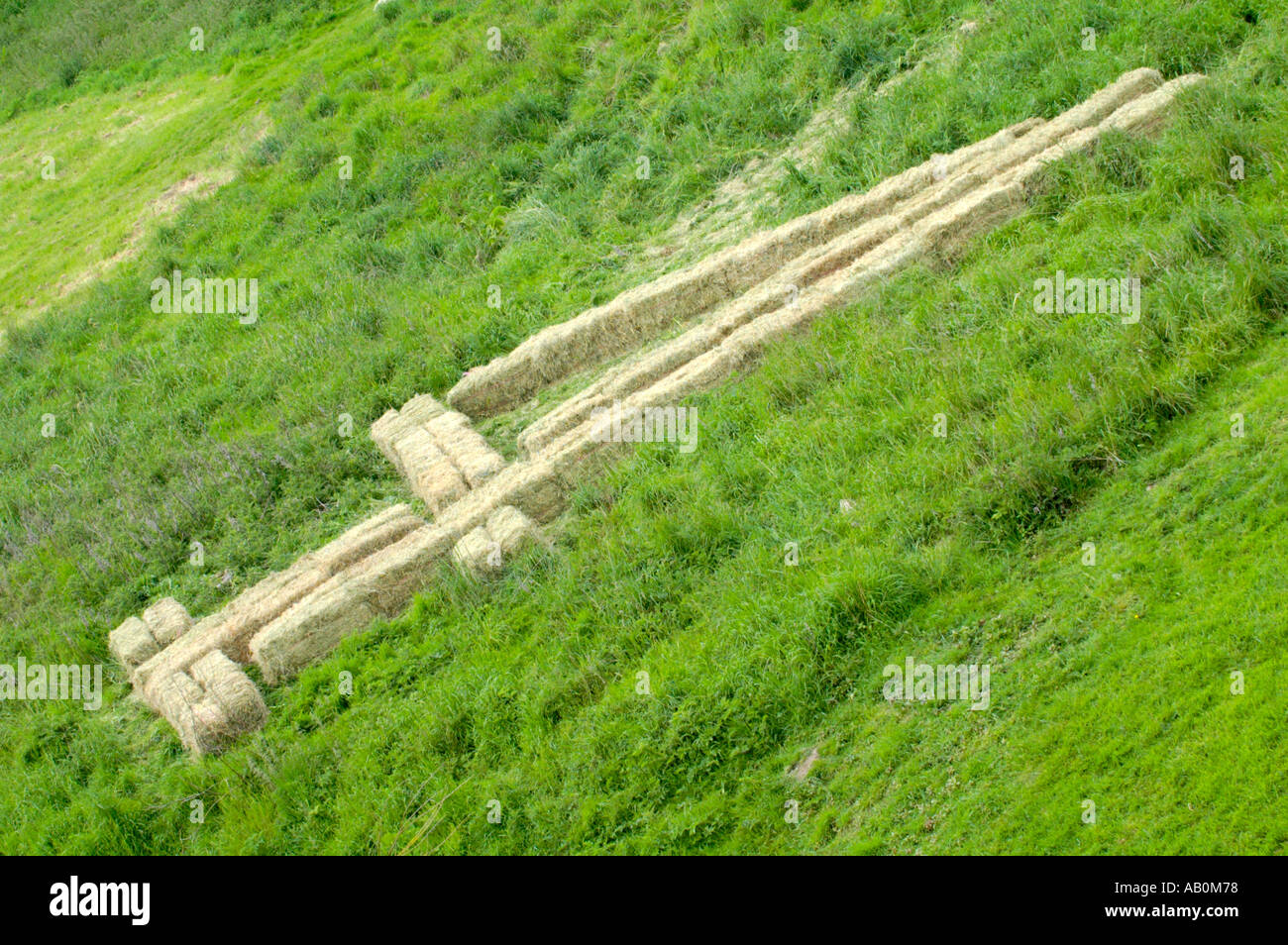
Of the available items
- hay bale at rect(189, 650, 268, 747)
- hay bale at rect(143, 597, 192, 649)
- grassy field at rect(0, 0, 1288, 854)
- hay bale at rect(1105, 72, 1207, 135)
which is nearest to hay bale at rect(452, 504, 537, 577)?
grassy field at rect(0, 0, 1288, 854)

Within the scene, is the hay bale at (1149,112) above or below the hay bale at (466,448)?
above

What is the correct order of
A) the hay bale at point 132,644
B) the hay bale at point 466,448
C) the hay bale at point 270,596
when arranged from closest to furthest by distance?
the hay bale at point 270,596, the hay bale at point 132,644, the hay bale at point 466,448

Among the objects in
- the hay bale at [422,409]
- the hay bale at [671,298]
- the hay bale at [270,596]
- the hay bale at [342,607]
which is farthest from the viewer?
the hay bale at [422,409]

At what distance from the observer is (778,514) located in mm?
7797

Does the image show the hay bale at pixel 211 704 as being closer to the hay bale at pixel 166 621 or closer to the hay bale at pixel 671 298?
the hay bale at pixel 166 621

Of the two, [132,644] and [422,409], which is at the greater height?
[422,409]

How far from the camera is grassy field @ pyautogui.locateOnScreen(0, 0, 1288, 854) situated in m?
5.67

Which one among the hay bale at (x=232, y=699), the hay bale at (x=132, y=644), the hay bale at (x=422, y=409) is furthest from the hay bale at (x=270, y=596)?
the hay bale at (x=422, y=409)

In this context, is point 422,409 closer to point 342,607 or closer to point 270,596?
point 270,596


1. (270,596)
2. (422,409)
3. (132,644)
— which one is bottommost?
(132,644)

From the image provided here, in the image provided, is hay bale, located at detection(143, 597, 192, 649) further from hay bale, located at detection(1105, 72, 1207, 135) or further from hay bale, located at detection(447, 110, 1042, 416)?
hay bale, located at detection(1105, 72, 1207, 135)

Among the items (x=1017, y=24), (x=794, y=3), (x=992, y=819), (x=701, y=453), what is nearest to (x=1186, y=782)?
(x=992, y=819)

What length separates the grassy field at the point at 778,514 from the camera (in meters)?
5.67

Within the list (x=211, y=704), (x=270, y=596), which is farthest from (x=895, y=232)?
(x=211, y=704)
